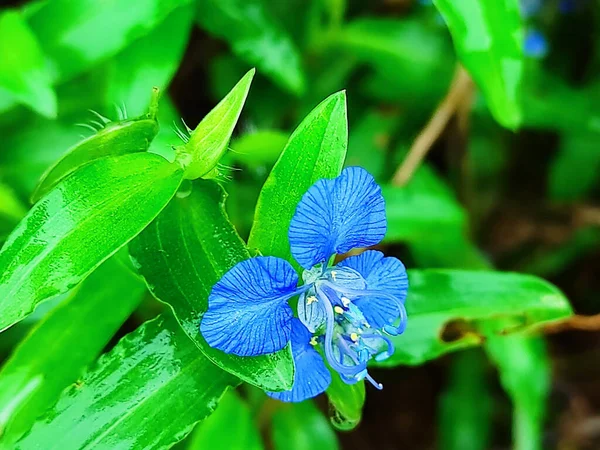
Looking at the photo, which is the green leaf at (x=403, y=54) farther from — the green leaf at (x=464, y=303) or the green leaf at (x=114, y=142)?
the green leaf at (x=114, y=142)

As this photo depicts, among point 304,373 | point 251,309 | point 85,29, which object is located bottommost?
point 304,373

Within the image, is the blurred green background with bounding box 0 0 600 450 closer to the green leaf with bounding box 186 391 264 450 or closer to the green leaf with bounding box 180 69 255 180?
the green leaf with bounding box 186 391 264 450

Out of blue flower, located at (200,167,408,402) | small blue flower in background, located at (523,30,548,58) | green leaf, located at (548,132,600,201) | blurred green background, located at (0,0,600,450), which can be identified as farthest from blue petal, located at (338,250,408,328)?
green leaf, located at (548,132,600,201)

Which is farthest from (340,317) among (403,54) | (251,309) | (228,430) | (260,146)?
(403,54)

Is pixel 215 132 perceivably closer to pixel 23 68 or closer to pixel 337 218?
pixel 337 218

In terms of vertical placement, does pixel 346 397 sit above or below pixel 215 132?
below

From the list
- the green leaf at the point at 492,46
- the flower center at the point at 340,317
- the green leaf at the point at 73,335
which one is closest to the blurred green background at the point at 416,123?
the green leaf at the point at 492,46
